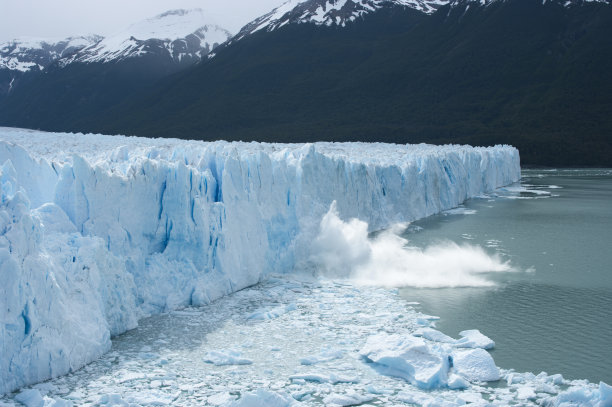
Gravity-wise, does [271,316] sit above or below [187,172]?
below

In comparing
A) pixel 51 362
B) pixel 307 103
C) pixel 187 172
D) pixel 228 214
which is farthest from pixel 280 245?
pixel 307 103

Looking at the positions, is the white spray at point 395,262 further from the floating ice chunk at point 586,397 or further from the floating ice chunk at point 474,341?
the floating ice chunk at point 586,397

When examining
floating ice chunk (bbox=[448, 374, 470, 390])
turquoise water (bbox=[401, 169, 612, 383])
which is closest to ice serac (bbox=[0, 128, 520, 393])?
turquoise water (bbox=[401, 169, 612, 383])

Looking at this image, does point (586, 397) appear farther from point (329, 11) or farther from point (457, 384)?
point (329, 11)

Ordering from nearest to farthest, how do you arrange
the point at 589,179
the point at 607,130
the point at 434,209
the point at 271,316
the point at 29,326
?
Result: the point at 29,326, the point at 271,316, the point at 434,209, the point at 589,179, the point at 607,130

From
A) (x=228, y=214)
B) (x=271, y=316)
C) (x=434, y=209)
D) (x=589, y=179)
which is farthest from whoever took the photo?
(x=589, y=179)

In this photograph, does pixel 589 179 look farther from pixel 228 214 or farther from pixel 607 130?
pixel 228 214
